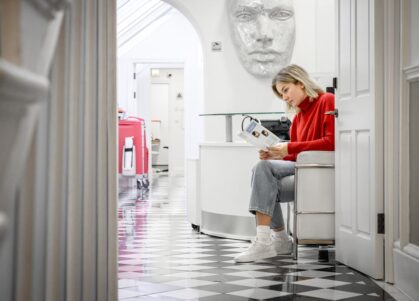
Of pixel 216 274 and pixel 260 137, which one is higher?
pixel 260 137

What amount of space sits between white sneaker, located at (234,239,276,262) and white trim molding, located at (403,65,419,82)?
147cm

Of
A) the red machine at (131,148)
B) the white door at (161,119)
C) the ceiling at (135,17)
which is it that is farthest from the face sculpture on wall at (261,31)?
the white door at (161,119)

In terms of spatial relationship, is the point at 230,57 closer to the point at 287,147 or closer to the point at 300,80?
the point at 300,80

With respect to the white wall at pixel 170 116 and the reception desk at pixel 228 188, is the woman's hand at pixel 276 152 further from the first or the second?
the white wall at pixel 170 116

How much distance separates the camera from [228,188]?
5.24m

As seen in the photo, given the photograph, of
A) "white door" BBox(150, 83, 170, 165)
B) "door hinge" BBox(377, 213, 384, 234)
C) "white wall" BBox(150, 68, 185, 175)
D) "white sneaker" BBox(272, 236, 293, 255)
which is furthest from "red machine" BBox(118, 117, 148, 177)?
Answer: "white door" BBox(150, 83, 170, 165)

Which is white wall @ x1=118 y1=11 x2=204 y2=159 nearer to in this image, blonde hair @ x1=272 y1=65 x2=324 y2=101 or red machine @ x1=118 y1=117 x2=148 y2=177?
red machine @ x1=118 y1=117 x2=148 y2=177

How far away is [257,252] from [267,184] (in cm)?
41

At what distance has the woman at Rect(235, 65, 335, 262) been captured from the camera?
4055 millimetres

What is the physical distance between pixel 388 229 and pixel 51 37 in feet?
8.88

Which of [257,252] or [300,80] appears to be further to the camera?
[300,80]

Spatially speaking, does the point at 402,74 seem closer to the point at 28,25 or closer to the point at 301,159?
the point at 301,159

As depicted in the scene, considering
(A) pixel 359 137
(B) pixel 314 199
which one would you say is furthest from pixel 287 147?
(A) pixel 359 137

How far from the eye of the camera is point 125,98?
467 inches
